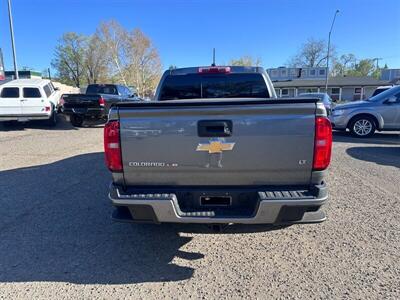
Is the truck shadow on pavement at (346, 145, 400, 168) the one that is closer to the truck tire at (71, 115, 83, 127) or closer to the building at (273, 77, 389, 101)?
the truck tire at (71, 115, 83, 127)

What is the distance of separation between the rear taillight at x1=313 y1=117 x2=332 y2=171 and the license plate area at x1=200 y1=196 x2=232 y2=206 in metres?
0.86

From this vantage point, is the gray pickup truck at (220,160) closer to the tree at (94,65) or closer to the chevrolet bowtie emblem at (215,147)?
the chevrolet bowtie emblem at (215,147)

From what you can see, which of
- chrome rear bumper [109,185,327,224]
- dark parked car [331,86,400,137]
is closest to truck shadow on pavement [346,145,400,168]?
dark parked car [331,86,400,137]

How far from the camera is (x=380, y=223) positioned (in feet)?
12.7

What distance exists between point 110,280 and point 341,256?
2.45 meters

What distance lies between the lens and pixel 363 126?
10453mm

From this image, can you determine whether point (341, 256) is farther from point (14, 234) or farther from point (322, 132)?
point (14, 234)

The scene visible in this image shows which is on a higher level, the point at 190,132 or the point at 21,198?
the point at 190,132

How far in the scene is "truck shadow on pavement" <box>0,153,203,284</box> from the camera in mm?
2928

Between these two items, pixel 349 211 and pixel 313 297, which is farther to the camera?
pixel 349 211

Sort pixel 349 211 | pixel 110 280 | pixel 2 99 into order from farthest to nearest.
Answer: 1. pixel 2 99
2. pixel 349 211
3. pixel 110 280

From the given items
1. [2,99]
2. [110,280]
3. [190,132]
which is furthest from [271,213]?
[2,99]

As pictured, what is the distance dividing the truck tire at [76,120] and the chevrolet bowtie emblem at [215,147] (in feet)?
40.6

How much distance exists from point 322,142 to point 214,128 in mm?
983
